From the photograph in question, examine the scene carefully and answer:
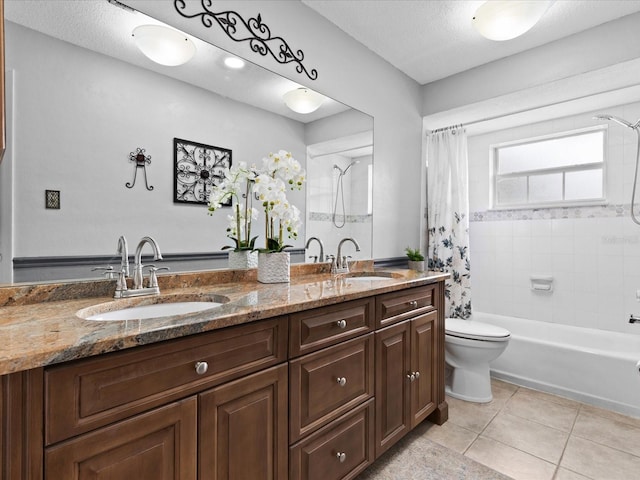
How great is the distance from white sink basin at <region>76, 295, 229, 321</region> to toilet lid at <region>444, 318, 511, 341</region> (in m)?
1.77

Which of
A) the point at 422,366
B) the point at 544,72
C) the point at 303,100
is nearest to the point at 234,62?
the point at 303,100

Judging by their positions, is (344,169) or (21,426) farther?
(344,169)

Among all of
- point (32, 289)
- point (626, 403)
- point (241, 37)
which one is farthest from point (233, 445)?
point (626, 403)

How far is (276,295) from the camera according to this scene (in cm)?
133

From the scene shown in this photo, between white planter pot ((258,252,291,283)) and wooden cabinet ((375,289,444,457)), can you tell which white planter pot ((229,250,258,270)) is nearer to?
white planter pot ((258,252,291,283))

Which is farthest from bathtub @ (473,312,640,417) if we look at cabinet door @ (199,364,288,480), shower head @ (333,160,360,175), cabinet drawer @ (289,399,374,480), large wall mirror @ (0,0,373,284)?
A: large wall mirror @ (0,0,373,284)

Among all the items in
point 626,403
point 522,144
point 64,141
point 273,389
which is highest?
point 522,144

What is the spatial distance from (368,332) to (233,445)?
724 millimetres

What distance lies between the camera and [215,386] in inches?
38.5

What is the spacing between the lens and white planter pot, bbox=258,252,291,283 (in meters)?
1.67

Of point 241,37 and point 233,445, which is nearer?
point 233,445

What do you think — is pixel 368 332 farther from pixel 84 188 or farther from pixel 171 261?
pixel 84 188

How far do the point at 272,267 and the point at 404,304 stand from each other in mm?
695

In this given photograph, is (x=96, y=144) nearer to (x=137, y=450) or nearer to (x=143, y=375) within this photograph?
(x=143, y=375)
